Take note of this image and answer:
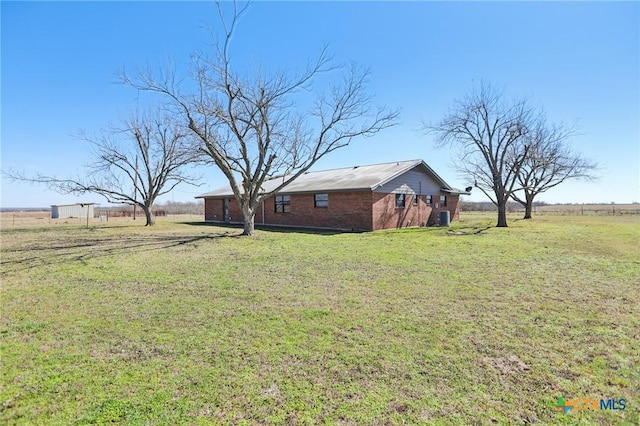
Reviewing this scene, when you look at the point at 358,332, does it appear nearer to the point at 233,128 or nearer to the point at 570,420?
the point at 570,420

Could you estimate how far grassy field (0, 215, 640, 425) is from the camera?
2740 millimetres

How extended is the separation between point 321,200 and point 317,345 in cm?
1648

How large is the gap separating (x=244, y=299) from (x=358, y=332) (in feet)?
7.62

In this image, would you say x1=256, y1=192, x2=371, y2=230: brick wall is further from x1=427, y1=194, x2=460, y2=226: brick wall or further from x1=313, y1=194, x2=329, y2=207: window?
x1=427, y1=194, x2=460, y2=226: brick wall

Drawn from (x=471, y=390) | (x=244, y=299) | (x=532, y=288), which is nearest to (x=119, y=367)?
(x=244, y=299)

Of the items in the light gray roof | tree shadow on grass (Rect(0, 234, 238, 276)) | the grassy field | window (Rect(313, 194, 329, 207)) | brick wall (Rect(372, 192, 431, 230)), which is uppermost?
the light gray roof

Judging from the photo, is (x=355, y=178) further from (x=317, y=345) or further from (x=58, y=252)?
(x=317, y=345)

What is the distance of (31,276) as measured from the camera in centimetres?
739

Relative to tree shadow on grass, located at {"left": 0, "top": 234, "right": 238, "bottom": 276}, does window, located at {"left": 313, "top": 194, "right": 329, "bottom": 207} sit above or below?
above

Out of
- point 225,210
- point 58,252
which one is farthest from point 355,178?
point 58,252

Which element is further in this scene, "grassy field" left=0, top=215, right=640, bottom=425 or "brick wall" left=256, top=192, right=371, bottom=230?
"brick wall" left=256, top=192, right=371, bottom=230

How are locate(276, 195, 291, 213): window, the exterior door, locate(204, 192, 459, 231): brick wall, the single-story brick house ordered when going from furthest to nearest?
the exterior door < locate(276, 195, 291, 213): window < the single-story brick house < locate(204, 192, 459, 231): brick wall

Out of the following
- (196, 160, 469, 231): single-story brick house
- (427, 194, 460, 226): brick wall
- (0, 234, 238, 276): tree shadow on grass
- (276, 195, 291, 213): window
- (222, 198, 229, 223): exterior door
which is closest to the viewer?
(0, 234, 238, 276): tree shadow on grass

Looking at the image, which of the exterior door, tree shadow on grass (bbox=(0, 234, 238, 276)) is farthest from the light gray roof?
tree shadow on grass (bbox=(0, 234, 238, 276))
